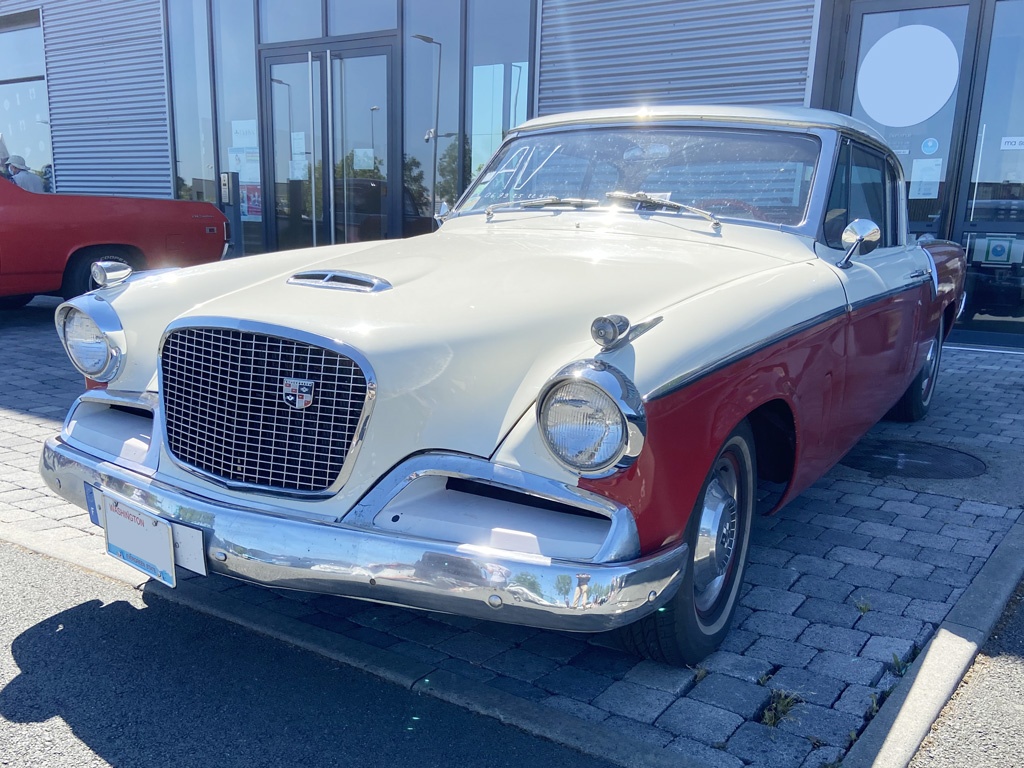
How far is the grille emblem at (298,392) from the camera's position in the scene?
2.29m

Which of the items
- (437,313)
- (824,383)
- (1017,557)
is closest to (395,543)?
(437,313)

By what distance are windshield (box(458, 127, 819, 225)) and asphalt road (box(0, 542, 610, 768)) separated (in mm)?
2155

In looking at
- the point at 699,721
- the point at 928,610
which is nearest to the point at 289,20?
the point at 928,610

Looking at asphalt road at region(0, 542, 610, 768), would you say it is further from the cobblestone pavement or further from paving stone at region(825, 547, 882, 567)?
paving stone at region(825, 547, 882, 567)

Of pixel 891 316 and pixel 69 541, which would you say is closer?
pixel 69 541

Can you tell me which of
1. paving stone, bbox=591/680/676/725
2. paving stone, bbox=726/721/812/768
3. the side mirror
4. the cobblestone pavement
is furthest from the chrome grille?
the side mirror

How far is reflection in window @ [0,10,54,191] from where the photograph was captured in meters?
14.4

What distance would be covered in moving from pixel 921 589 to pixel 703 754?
1.44 m

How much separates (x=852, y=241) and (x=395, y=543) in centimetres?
225

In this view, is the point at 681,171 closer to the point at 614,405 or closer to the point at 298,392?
the point at 614,405

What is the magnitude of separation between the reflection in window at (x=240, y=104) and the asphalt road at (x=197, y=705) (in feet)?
32.0

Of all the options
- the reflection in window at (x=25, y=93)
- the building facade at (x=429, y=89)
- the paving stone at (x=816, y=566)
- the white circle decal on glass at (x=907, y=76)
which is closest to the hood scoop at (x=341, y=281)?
the paving stone at (x=816, y=566)

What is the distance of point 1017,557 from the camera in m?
3.42

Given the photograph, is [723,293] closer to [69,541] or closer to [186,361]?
[186,361]
